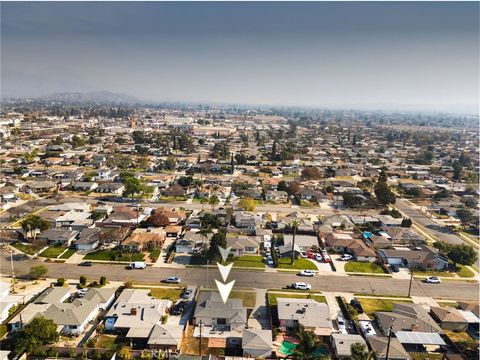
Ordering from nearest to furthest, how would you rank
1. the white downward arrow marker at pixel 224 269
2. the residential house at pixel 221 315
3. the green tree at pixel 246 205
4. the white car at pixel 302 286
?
the residential house at pixel 221 315 → the white car at pixel 302 286 → the white downward arrow marker at pixel 224 269 → the green tree at pixel 246 205

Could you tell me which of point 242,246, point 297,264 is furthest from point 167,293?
point 297,264

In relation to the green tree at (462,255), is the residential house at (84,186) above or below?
below

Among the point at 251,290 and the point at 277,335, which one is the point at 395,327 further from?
the point at 251,290

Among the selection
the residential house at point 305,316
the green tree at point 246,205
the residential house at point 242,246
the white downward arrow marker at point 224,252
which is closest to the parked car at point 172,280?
the white downward arrow marker at point 224,252

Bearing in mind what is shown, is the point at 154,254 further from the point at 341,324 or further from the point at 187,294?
the point at 341,324

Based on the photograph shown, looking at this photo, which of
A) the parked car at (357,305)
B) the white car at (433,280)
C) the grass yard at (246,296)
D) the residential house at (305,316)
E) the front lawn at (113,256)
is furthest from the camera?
the front lawn at (113,256)

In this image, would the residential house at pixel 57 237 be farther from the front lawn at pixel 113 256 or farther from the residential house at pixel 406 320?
the residential house at pixel 406 320
